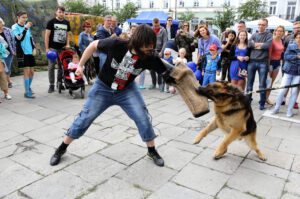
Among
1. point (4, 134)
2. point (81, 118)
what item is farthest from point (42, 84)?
point (81, 118)

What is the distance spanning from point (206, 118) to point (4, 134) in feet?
13.3

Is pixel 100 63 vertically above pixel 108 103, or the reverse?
pixel 100 63

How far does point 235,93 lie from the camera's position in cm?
333

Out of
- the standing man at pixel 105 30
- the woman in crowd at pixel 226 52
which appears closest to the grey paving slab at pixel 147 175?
the woman in crowd at pixel 226 52

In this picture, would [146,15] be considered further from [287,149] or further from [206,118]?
[287,149]

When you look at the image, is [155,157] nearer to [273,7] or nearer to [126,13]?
[126,13]

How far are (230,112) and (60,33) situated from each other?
18.8 feet

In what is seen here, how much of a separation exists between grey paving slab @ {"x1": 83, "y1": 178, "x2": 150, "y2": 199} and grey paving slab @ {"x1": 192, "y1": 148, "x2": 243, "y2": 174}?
1.09m

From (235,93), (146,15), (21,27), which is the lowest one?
(235,93)

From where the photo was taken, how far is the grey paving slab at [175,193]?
9.42 ft

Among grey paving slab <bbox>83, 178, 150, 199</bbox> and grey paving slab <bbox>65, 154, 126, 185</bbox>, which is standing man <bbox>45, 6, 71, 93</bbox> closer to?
grey paving slab <bbox>65, 154, 126, 185</bbox>

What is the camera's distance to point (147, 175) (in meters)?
3.31

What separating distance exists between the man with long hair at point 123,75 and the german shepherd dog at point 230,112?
2.00 feet

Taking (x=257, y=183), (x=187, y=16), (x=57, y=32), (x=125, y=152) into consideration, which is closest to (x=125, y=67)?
(x=125, y=152)
